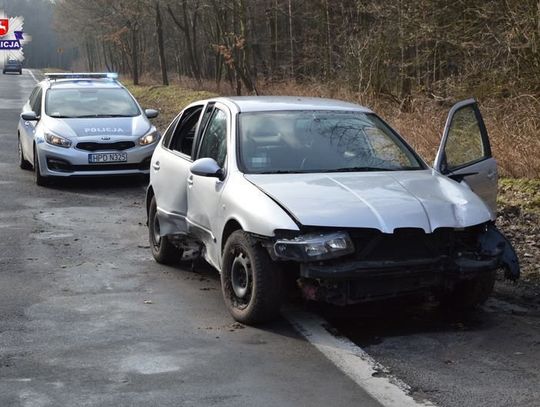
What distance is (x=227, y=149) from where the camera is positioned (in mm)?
6613

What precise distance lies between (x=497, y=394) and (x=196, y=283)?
329cm

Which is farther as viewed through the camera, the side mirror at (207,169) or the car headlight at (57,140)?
the car headlight at (57,140)

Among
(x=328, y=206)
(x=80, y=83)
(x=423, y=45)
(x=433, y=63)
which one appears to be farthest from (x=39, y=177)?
(x=423, y=45)

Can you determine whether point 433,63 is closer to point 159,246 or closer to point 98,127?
point 98,127

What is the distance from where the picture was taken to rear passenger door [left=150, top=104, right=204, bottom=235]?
23.8 feet

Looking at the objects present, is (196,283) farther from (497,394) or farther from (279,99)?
(497,394)

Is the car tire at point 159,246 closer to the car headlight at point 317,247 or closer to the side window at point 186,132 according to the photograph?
the side window at point 186,132

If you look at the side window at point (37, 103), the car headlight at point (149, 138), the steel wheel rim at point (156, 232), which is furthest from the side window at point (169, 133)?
the side window at point (37, 103)

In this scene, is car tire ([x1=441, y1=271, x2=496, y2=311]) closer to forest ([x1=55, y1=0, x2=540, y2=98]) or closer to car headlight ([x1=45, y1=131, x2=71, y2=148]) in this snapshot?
forest ([x1=55, y1=0, x2=540, y2=98])

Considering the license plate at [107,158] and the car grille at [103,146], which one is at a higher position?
the car grille at [103,146]

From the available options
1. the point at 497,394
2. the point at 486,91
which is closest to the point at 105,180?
the point at 486,91

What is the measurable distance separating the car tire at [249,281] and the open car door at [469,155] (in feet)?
5.96

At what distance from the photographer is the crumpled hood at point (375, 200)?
5395 millimetres

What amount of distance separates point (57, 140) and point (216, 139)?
6.29 m
